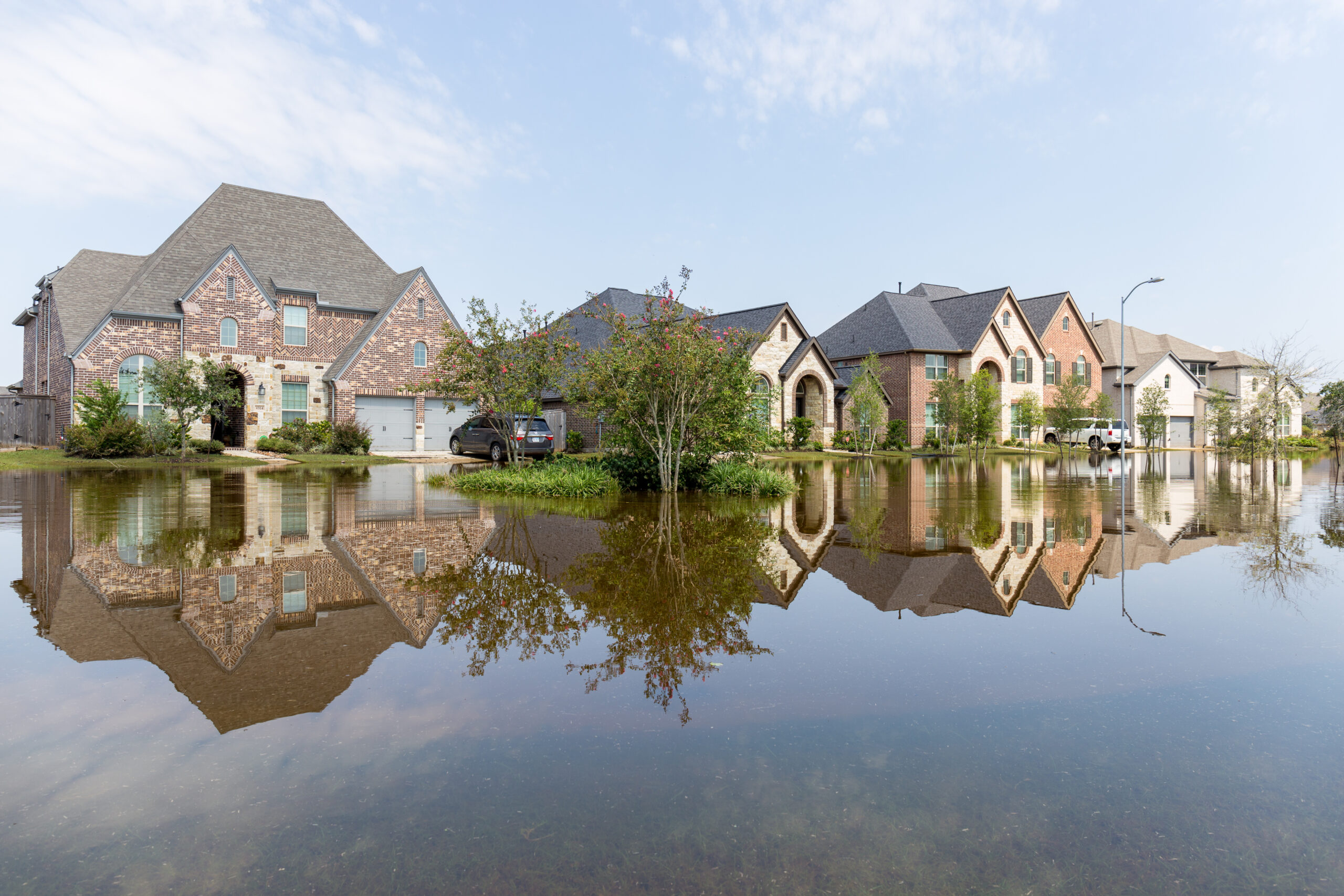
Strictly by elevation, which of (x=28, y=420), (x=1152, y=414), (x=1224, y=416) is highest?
(x=1152, y=414)

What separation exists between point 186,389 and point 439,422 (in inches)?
506

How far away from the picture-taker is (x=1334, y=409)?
56719 mm

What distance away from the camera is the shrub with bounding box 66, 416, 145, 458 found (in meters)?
30.1

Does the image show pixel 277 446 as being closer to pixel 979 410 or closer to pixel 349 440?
pixel 349 440

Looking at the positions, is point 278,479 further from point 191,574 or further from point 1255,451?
point 1255,451

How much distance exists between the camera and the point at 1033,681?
4.94 meters

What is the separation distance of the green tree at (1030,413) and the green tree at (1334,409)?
Result: 17.3 m

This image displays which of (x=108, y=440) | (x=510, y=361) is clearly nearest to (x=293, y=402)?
(x=108, y=440)

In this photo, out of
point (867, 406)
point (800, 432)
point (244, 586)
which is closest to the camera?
point (244, 586)

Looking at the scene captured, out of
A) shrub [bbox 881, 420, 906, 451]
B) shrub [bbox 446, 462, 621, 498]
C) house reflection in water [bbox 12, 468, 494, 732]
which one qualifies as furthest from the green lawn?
shrub [bbox 881, 420, 906, 451]

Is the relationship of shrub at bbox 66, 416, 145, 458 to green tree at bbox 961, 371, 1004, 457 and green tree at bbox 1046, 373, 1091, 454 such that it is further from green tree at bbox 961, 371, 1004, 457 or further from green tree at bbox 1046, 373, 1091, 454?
green tree at bbox 1046, 373, 1091, 454

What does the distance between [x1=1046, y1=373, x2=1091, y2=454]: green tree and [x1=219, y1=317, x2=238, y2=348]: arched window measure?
4753 centimetres

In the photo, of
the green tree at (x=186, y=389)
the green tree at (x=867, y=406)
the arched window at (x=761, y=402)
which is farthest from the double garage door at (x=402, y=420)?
the arched window at (x=761, y=402)

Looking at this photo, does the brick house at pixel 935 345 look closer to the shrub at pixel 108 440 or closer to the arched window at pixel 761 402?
the arched window at pixel 761 402
